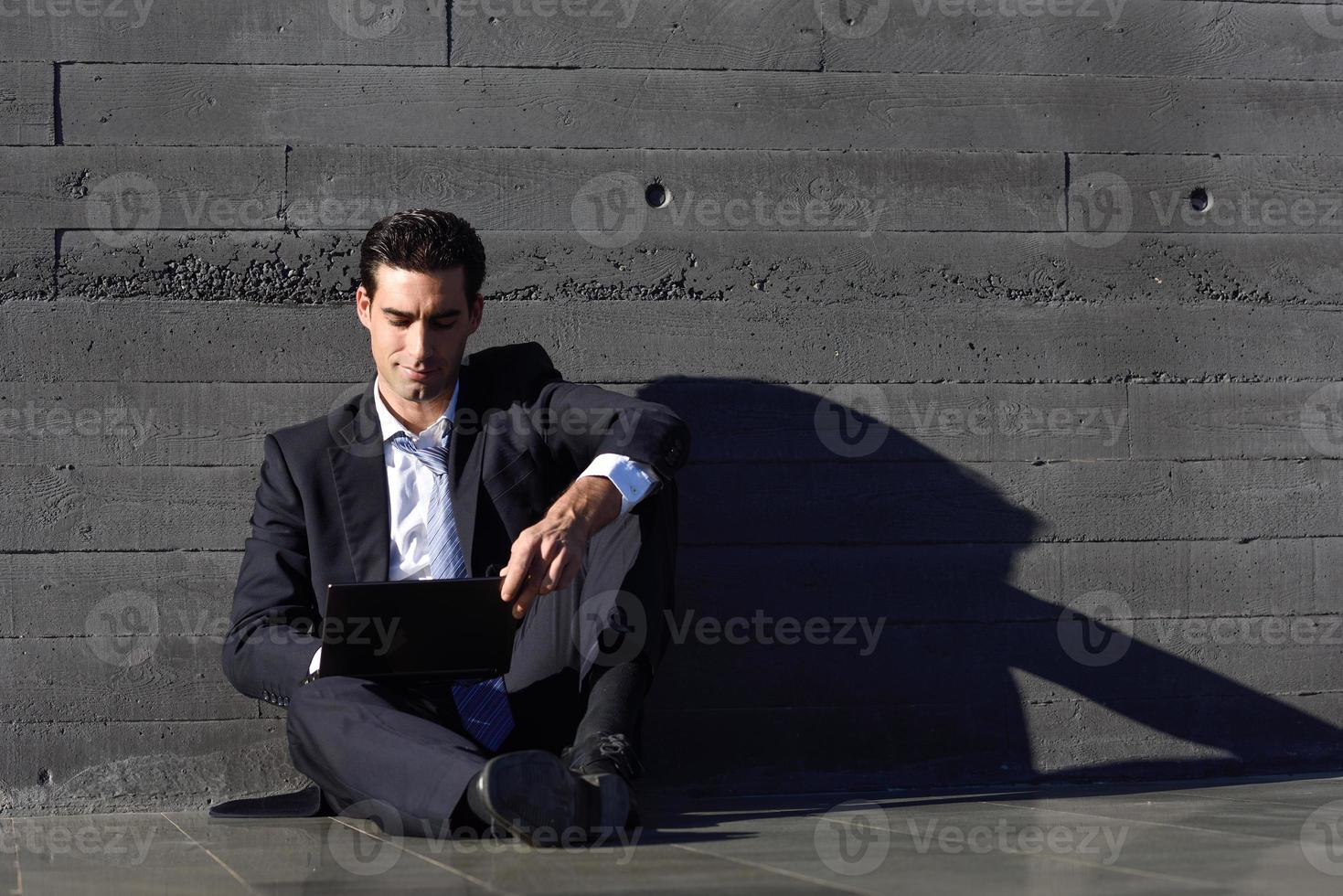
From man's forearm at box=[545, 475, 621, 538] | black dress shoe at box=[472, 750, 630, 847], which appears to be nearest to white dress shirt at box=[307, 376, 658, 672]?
man's forearm at box=[545, 475, 621, 538]

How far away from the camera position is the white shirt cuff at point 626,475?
2.41m

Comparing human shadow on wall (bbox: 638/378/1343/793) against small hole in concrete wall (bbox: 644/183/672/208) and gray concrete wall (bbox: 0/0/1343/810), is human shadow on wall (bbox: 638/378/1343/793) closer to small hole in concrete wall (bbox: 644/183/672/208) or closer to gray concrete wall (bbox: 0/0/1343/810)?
gray concrete wall (bbox: 0/0/1343/810)

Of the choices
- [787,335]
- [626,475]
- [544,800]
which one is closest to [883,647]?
[787,335]

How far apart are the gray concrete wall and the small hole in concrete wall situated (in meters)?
0.02

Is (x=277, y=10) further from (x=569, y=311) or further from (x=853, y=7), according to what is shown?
(x=853, y=7)

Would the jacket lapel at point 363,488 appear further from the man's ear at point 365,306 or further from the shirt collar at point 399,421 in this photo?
the man's ear at point 365,306

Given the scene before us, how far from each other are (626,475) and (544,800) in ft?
2.25

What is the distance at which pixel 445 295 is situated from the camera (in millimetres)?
2695

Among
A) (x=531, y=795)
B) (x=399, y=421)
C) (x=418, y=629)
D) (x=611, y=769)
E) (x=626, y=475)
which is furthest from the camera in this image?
(x=399, y=421)

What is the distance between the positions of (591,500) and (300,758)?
67 cm

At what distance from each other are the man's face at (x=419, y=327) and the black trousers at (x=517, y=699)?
50cm

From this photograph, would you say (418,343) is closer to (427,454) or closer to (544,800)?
(427,454)

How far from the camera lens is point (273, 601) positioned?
2.62 meters

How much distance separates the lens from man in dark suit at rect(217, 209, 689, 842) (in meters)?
2.14
